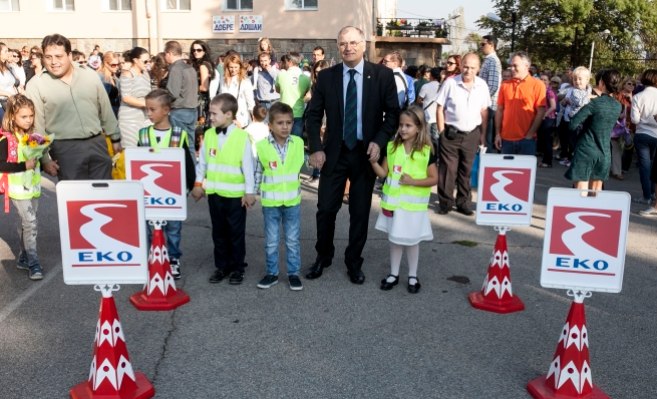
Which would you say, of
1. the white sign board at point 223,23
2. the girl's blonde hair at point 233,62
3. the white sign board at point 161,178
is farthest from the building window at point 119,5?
the white sign board at point 161,178

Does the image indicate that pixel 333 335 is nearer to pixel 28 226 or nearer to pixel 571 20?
pixel 28 226

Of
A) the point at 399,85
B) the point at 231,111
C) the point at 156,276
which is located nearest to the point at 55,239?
the point at 156,276

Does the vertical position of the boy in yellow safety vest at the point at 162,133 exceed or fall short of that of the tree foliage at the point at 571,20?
it falls short

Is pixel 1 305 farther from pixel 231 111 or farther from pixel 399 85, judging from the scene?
pixel 399 85

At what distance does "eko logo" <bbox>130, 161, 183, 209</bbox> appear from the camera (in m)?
5.25

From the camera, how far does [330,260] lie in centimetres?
612

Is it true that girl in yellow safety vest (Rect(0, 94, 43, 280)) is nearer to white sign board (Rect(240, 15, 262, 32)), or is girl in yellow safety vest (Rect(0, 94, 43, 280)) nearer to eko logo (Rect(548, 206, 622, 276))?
eko logo (Rect(548, 206, 622, 276))

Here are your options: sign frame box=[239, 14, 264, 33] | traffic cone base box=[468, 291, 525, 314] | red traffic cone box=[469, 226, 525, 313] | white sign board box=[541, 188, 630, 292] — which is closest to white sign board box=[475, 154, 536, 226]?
red traffic cone box=[469, 226, 525, 313]

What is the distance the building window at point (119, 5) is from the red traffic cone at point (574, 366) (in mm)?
27191

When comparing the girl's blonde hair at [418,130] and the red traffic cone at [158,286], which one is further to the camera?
the girl's blonde hair at [418,130]

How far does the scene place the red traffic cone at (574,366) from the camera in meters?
3.70

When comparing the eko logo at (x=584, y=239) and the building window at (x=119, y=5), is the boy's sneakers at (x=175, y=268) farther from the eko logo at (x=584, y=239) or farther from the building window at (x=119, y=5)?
the building window at (x=119, y=5)

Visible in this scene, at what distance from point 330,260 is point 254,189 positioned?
113 cm

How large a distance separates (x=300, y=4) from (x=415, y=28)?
21.4 ft
